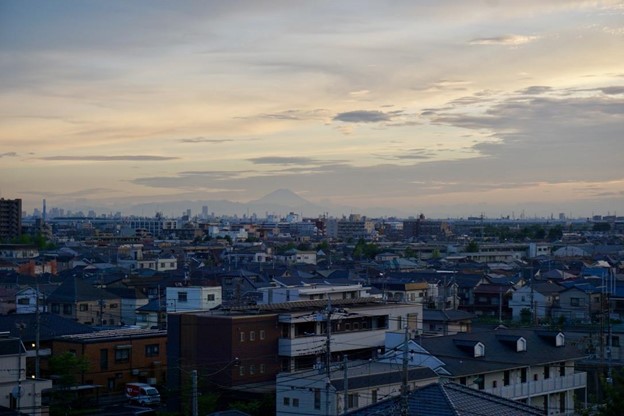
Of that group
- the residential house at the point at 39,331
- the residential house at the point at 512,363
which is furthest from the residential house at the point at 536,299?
the residential house at the point at 39,331

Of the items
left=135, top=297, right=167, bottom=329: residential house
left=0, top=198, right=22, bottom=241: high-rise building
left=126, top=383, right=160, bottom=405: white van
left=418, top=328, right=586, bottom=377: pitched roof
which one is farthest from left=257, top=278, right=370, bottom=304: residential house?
left=0, top=198, right=22, bottom=241: high-rise building

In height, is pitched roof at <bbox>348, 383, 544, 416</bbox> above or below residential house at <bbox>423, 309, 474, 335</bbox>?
above

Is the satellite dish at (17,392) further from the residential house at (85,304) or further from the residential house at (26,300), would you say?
the residential house at (26,300)

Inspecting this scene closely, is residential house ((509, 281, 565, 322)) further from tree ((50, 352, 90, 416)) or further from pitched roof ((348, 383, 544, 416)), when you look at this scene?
pitched roof ((348, 383, 544, 416))

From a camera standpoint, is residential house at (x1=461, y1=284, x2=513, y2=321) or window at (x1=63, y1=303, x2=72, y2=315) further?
residential house at (x1=461, y1=284, x2=513, y2=321)

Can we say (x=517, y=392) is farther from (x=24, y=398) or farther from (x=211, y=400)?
(x=24, y=398)

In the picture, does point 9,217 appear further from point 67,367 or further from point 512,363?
point 512,363

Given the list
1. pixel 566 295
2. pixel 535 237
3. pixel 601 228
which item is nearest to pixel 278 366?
pixel 566 295
